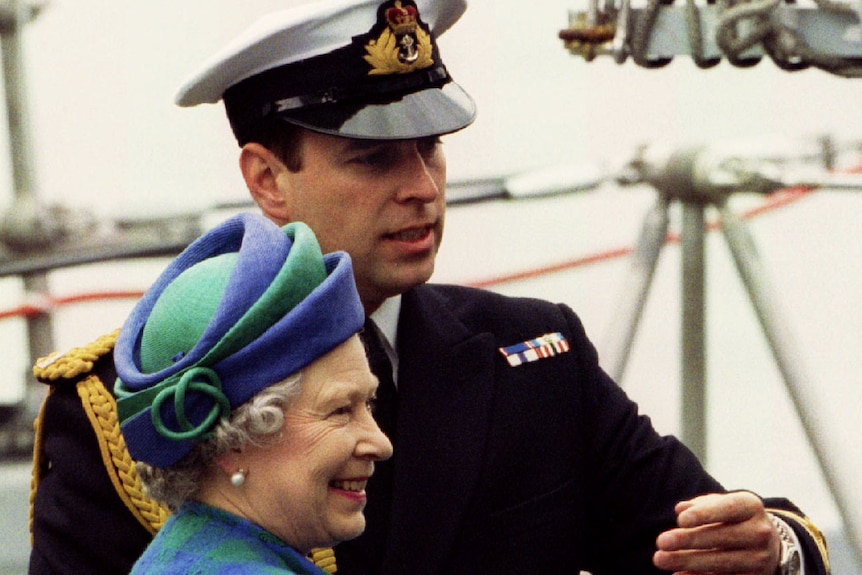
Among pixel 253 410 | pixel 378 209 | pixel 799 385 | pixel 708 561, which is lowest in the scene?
pixel 799 385

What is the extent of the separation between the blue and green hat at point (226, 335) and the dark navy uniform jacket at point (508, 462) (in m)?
0.53

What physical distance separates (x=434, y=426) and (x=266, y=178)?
1.38ft

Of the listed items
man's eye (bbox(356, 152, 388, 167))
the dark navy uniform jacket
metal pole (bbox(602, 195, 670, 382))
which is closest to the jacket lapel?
the dark navy uniform jacket

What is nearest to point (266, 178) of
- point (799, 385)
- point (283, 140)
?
point (283, 140)

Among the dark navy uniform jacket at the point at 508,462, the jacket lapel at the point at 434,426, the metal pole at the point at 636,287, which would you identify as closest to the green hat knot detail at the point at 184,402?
the dark navy uniform jacket at the point at 508,462

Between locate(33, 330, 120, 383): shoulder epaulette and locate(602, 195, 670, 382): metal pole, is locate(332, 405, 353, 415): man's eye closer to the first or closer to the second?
locate(33, 330, 120, 383): shoulder epaulette

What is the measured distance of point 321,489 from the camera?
1.63m

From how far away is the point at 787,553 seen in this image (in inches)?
87.8

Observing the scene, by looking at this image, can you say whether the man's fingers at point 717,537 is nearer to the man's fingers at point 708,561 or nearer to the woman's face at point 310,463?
the man's fingers at point 708,561

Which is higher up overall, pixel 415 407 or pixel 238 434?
pixel 238 434

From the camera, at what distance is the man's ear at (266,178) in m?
2.32

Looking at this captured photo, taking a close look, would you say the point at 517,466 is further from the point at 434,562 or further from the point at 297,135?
the point at 297,135

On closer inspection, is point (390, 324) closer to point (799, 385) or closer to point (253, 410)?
point (253, 410)

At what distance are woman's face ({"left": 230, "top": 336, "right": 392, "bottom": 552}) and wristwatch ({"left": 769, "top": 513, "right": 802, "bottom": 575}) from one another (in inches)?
31.7
